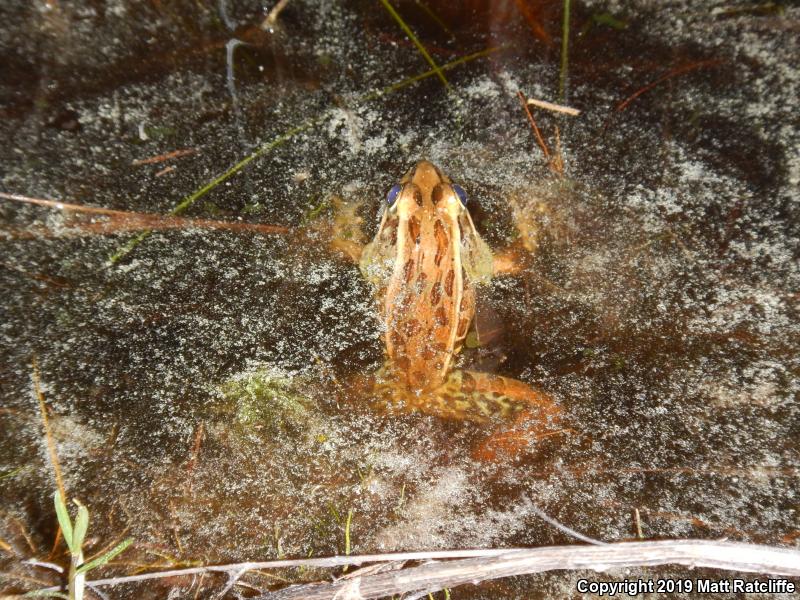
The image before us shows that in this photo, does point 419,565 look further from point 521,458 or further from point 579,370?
point 579,370

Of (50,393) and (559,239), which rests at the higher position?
(559,239)

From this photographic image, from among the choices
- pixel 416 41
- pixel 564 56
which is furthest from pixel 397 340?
pixel 564 56

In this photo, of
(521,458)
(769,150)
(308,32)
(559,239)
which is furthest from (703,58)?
(521,458)

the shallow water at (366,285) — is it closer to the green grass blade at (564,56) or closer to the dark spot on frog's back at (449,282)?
the green grass blade at (564,56)

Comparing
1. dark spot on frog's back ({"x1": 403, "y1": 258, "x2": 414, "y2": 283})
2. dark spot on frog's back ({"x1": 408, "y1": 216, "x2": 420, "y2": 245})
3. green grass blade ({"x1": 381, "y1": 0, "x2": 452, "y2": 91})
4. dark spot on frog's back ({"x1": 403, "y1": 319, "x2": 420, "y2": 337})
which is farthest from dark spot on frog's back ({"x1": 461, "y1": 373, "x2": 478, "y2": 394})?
green grass blade ({"x1": 381, "y1": 0, "x2": 452, "y2": 91})

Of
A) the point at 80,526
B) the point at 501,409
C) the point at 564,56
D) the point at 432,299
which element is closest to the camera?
the point at 80,526

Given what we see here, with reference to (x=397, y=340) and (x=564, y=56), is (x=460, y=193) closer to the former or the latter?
(x=397, y=340)

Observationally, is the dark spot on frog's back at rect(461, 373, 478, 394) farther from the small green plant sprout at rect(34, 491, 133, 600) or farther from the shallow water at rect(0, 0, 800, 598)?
the small green plant sprout at rect(34, 491, 133, 600)
